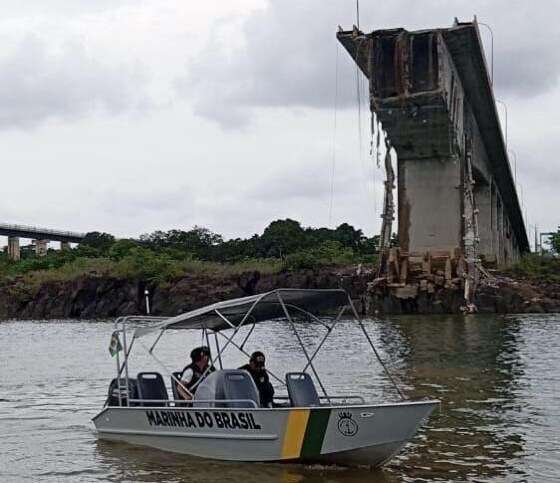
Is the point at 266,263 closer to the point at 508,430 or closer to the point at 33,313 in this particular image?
the point at 33,313

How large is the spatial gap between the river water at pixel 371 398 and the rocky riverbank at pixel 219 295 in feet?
31.5

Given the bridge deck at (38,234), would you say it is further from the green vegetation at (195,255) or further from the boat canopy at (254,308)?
the boat canopy at (254,308)

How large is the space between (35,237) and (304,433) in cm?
13565

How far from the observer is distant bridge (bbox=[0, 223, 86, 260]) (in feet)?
454

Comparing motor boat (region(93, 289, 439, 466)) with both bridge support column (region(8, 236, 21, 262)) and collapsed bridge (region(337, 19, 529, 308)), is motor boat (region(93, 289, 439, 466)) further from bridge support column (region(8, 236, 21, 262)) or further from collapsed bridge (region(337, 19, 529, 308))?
bridge support column (region(8, 236, 21, 262))

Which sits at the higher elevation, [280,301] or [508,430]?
[280,301]

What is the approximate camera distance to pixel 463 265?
5556cm

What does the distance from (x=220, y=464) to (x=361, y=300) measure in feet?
162

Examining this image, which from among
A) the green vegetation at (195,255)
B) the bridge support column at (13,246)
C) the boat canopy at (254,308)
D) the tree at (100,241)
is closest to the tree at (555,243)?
the green vegetation at (195,255)

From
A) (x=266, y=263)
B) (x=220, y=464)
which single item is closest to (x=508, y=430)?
(x=220, y=464)

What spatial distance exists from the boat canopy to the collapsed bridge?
30.7m

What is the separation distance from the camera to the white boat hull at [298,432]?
1321cm

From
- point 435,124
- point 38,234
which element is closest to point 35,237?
point 38,234

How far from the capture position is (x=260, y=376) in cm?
1515
